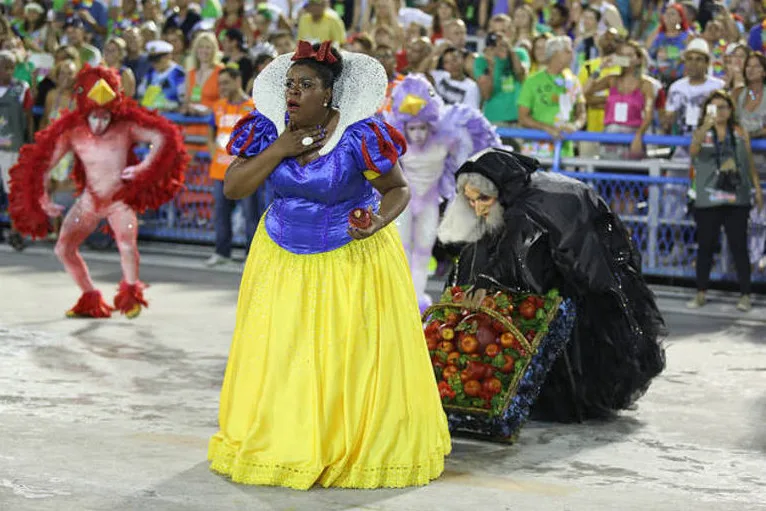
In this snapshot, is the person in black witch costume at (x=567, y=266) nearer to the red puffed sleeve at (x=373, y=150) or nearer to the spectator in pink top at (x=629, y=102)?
the red puffed sleeve at (x=373, y=150)

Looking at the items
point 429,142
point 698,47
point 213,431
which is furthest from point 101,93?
point 698,47

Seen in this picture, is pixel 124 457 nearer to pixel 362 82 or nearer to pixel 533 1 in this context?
pixel 362 82

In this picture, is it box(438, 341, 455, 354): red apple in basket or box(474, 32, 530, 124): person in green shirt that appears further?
box(474, 32, 530, 124): person in green shirt

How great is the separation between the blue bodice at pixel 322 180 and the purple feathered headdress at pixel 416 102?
400 cm

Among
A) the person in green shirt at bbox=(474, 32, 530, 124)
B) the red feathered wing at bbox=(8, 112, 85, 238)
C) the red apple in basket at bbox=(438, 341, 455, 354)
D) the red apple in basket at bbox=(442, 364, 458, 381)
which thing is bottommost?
the red apple in basket at bbox=(442, 364, 458, 381)

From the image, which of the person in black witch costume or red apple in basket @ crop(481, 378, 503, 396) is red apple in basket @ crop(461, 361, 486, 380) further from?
the person in black witch costume

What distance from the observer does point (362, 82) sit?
645cm

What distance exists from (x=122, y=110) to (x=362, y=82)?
471 cm

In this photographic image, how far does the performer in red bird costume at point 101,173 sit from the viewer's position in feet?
35.3

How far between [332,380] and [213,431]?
4.50ft

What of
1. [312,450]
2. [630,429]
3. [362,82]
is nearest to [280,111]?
Answer: [362,82]

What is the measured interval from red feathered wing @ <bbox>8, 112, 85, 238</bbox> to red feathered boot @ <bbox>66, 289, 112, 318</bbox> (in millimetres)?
631

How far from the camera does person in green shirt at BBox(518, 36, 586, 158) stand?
12992 millimetres

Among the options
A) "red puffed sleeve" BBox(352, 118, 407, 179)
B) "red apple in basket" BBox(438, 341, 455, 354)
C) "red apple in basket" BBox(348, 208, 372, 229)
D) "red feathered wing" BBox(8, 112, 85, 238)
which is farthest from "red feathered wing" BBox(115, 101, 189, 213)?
"red apple in basket" BBox(348, 208, 372, 229)
